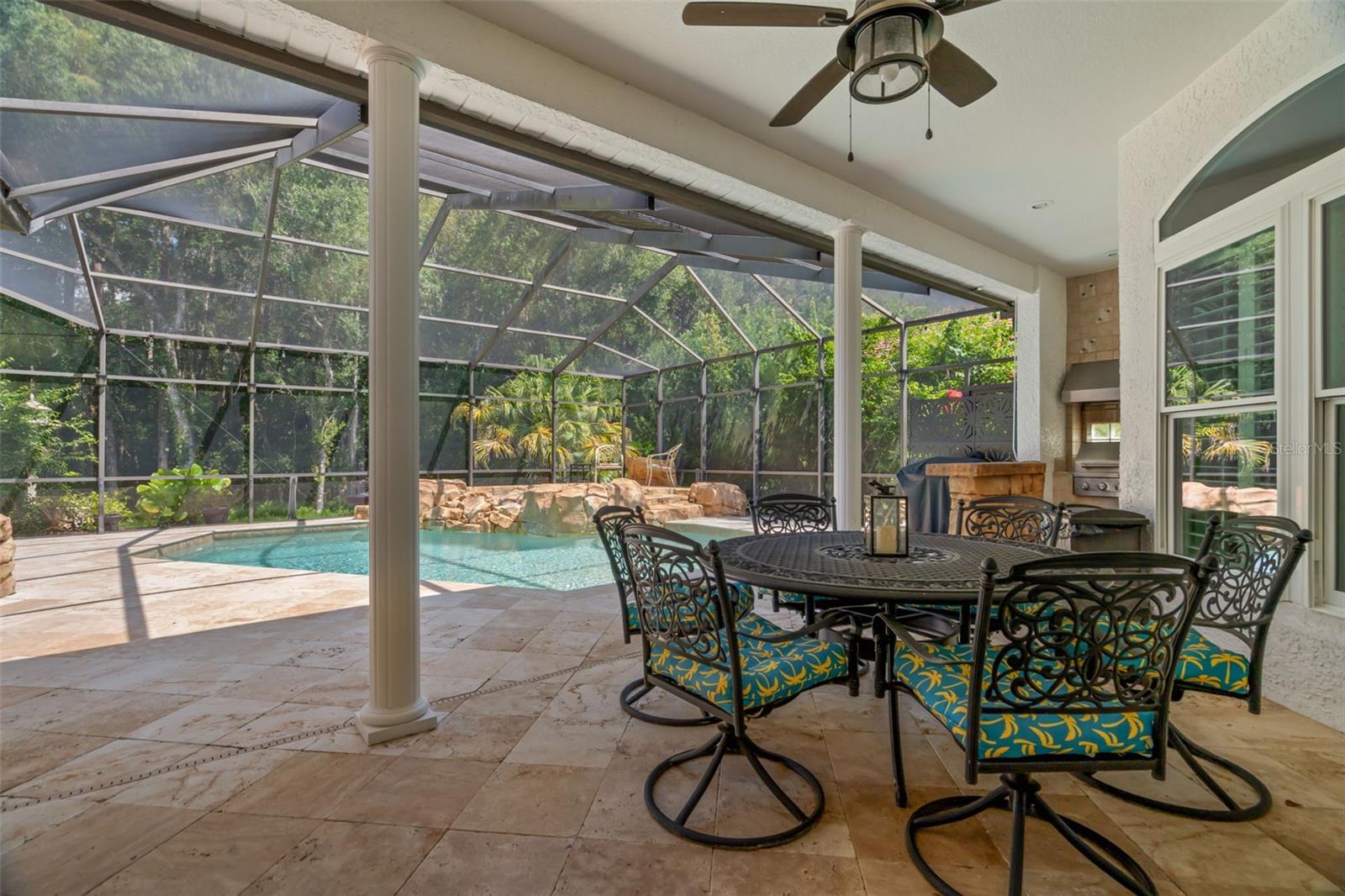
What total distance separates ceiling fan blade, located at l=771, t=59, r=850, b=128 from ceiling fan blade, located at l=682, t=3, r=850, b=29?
0.67 feet

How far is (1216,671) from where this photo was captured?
6.13 ft

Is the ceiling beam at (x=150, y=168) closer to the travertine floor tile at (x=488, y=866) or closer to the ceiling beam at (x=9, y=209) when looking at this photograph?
the ceiling beam at (x=9, y=209)

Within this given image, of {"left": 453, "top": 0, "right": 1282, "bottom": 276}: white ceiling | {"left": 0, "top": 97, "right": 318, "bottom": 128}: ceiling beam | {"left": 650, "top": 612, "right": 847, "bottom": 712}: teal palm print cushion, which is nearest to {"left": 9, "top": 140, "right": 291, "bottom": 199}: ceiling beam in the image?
{"left": 0, "top": 97, "right": 318, "bottom": 128}: ceiling beam

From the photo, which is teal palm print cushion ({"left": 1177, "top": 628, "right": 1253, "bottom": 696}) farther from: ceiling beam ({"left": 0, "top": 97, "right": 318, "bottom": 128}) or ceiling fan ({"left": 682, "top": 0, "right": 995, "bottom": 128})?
ceiling beam ({"left": 0, "top": 97, "right": 318, "bottom": 128})

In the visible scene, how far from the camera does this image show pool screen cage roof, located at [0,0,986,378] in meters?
3.33

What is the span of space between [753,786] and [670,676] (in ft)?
1.58

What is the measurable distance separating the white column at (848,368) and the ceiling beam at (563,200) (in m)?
1.47

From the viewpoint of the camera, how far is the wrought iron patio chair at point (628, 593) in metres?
2.12

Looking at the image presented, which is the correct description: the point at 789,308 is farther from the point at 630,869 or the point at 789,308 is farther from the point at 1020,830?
the point at 630,869

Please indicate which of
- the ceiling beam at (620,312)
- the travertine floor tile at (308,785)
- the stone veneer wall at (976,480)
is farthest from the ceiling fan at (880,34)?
the ceiling beam at (620,312)

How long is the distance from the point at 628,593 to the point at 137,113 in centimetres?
380

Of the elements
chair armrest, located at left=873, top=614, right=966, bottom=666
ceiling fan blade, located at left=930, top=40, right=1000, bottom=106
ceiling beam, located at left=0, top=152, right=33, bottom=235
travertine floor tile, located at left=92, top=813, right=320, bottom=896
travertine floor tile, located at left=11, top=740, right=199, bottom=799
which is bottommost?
travertine floor tile, located at left=92, top=813, right=320, bottom=896

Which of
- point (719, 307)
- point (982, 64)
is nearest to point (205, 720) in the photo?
point (982, 64)

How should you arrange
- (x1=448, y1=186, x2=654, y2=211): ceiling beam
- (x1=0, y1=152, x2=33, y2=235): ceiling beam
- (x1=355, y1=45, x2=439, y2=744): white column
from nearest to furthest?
1. (x1=355, y1=45, x2=439, y2=744): white column
2. (x1=0, y1=152, x2=33, y2=235): ceiling beam
3. (x1=448, y1=186, x2=654, y2=211): ceiling beam
